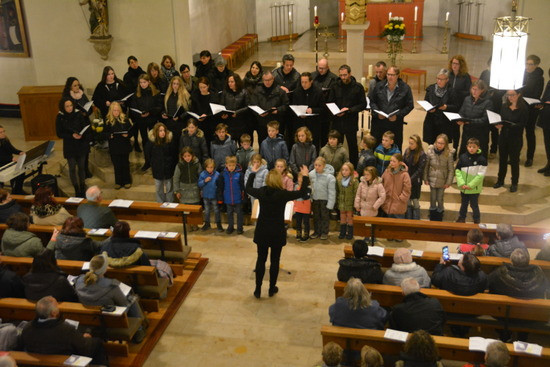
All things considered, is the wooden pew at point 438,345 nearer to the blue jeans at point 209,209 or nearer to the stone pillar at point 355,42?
the blue jeans at point 209,209

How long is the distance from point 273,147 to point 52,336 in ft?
13.8

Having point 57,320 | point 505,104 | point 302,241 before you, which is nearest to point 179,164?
point 302,241

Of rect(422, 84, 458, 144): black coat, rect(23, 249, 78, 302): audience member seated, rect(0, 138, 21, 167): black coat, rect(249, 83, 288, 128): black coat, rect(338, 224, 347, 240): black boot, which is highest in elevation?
rect(249, 83, 288, 128): black coat

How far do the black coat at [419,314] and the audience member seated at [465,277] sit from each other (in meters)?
0.42

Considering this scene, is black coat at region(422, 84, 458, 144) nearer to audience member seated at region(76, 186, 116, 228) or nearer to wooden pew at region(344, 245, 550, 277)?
wooden pew at region(344, 245, 550, 277)

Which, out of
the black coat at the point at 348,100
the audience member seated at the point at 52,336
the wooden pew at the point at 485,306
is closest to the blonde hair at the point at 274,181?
the wooden pew at the point at 485,306

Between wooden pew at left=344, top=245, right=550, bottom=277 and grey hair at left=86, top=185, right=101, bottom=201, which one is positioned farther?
grey hair at left=86, top=185, right=101, bottom=201

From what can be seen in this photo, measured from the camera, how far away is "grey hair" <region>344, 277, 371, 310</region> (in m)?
5.84

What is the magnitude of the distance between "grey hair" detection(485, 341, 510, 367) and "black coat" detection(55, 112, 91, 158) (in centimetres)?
659

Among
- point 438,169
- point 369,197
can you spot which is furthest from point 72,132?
point 438,169

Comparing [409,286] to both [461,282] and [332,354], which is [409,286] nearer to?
[461,282]

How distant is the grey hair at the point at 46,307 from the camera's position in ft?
18.4

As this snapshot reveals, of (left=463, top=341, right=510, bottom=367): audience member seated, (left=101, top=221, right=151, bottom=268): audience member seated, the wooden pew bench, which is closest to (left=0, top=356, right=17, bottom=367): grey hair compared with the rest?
the wooden pew bench

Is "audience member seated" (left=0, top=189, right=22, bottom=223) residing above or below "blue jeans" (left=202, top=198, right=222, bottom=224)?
above
